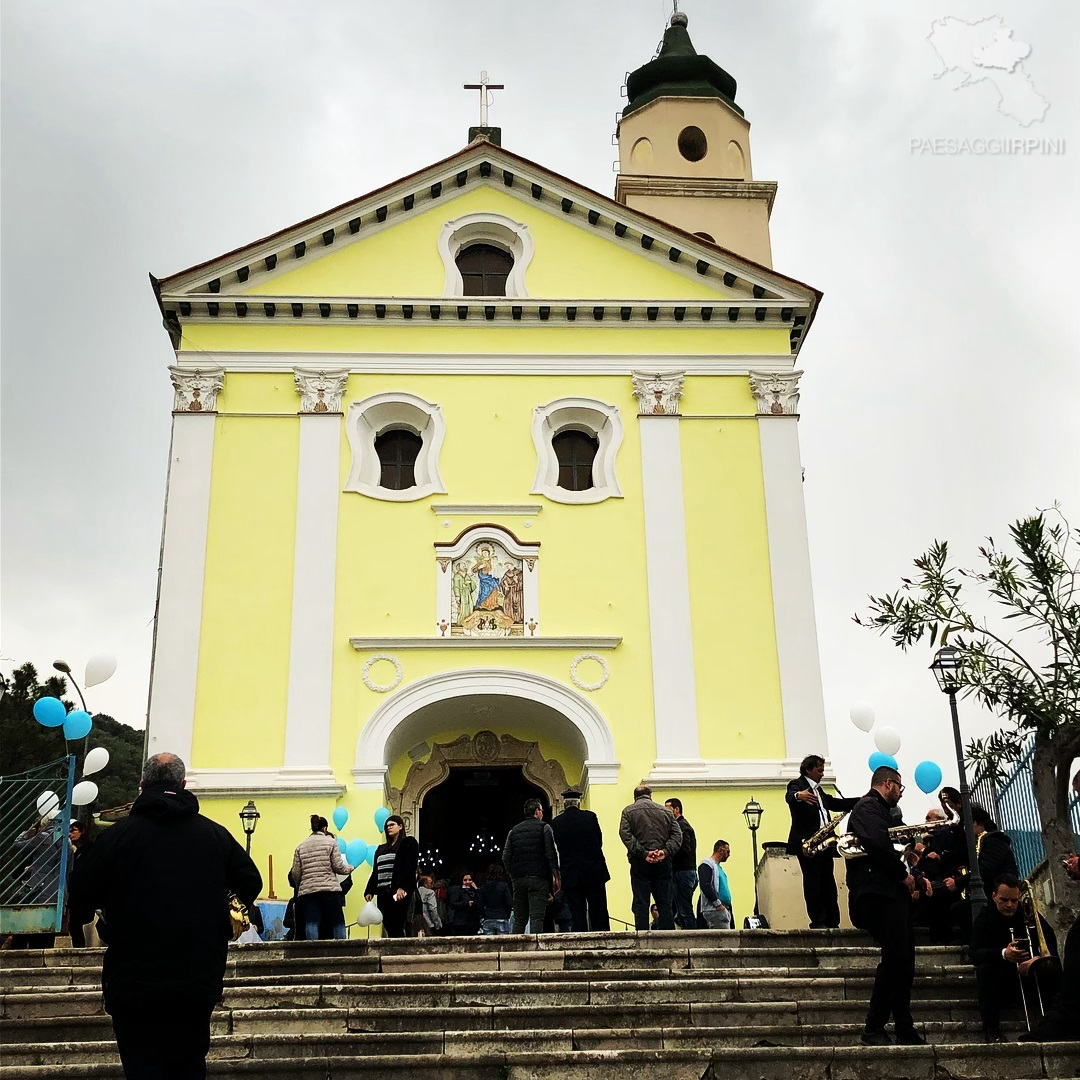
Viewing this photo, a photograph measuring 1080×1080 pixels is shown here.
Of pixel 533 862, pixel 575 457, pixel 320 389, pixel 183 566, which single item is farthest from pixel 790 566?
pixel 183 566

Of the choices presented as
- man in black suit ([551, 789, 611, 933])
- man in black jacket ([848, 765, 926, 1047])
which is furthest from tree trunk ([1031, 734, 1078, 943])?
man in black suit ([551, 789, 611, 933])

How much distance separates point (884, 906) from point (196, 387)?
48.5ft

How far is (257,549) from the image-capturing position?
20.2 metres

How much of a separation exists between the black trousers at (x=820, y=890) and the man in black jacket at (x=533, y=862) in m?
2.40

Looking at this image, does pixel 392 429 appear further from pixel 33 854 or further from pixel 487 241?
pixel 33 854

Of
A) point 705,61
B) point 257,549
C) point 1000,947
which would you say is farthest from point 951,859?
point 705,61

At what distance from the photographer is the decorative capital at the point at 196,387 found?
826 inches

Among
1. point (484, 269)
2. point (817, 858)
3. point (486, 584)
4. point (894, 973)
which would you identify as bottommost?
point (894, 973)

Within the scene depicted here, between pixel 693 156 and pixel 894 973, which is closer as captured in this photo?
pixel 894 973

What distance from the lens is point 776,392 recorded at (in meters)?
21.6

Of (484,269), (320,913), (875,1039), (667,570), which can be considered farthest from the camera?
(484,269)

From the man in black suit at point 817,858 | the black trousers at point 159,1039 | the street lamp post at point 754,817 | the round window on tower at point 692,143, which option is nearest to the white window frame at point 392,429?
the street lamp post at point 754,817

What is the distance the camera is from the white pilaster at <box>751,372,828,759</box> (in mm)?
19406

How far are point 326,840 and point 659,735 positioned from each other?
6.21 m
